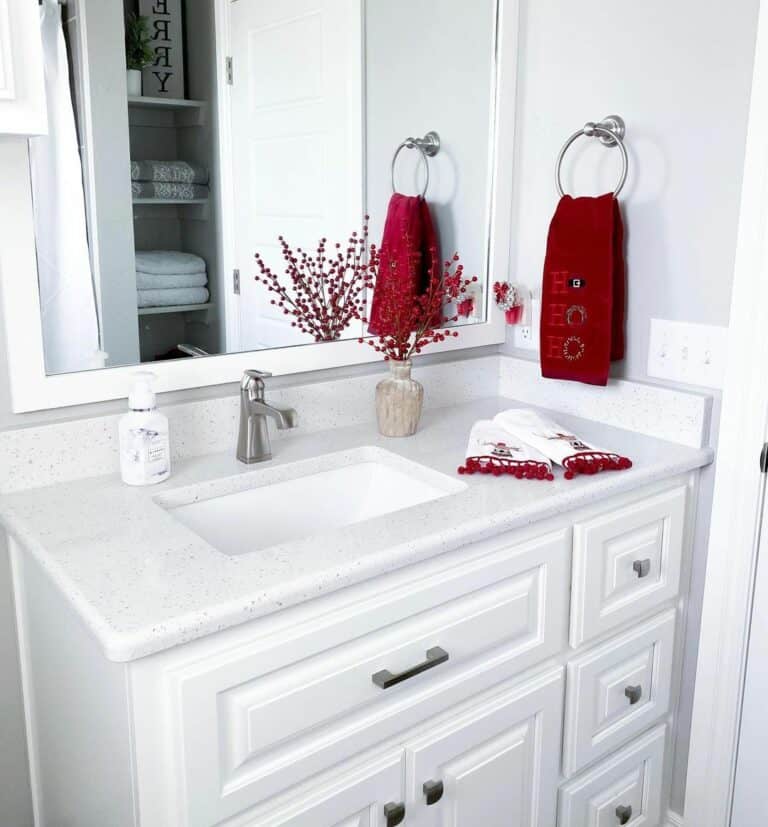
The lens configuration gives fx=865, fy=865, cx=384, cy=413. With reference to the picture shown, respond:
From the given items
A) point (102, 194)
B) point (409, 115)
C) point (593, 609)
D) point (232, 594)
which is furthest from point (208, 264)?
point (593, 609)

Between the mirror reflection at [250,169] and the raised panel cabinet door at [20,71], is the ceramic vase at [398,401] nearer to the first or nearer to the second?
the mirror reflection at [250,169]

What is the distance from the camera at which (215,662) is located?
1.05m

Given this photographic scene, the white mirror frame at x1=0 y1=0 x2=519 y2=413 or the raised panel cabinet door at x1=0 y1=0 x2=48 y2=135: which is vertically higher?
the raised panel cabinet door at x1=0 y1=0 x2=48 y2=135

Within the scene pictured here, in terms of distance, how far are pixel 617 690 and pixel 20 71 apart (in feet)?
4.63

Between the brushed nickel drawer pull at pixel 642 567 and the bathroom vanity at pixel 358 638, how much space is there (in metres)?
0.01

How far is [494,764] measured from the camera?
4.66 ft

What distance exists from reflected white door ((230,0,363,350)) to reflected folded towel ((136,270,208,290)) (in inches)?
3.2

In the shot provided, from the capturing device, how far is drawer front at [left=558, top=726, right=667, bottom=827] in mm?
1614

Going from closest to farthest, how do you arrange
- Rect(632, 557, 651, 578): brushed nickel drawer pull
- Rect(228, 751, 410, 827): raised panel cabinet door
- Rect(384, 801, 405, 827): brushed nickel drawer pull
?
Rect(228, 751, 410, 827): raised panel cabinet door < Rect(384, 801, 405, 827): brushed nickel drawer pull < Rect(632, 557, 651, 578): brushed nickel drawer pull

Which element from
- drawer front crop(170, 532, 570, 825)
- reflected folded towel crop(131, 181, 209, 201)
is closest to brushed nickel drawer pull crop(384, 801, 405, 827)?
drawer front crop(170, 532, 570, 825)

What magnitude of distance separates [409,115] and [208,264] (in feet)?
1.86

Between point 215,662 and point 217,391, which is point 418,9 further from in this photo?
point 215,662

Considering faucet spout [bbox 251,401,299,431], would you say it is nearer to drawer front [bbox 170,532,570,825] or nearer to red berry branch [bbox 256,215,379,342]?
red berry branch [bbox 256,215,379,342]

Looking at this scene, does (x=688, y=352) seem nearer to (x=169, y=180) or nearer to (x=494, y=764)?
(x=494, y=764)
